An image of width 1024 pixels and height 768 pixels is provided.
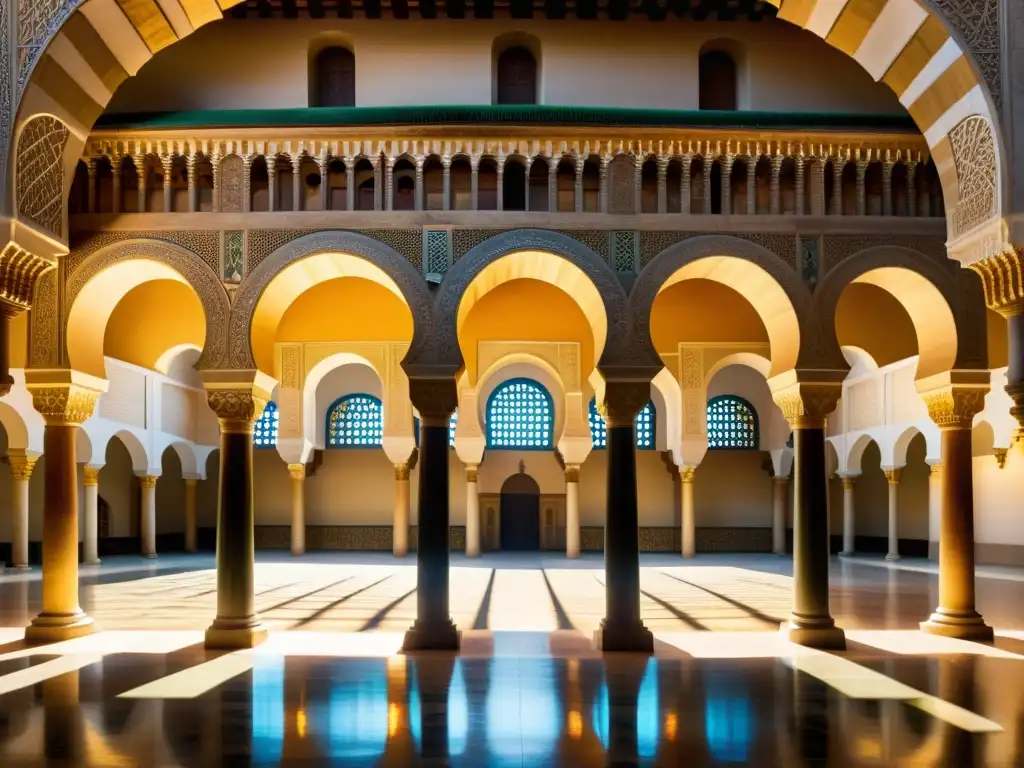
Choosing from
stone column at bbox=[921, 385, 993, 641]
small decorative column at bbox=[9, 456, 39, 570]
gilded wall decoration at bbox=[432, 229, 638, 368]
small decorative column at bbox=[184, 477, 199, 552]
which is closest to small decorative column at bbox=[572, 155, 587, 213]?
gilded wall decoration at bbox=[432, 229, 638, 368]

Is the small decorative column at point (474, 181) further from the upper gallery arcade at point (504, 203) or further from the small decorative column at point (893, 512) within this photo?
the small decorative column at point (893, 512)

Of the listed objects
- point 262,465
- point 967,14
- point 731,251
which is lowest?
point 262,465

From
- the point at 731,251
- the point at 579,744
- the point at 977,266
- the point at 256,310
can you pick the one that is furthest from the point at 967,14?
the point at 256,310

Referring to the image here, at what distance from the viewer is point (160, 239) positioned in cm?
924

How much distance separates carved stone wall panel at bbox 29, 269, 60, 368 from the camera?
30.5ft

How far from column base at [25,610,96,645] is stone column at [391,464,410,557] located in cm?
1204

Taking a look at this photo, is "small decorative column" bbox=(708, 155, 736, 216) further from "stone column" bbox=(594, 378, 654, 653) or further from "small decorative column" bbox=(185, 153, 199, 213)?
"small decorative column" bbox=(185, 153, 199, 213)

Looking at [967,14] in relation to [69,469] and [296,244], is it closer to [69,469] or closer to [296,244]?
[296,244]

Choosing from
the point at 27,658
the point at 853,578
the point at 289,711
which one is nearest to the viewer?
the point at 289,711

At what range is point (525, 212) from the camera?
9.23 metres

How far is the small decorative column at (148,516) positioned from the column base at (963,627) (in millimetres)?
17381

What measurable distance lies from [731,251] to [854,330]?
143 inches

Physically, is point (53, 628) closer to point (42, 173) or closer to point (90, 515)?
point (42, 173)

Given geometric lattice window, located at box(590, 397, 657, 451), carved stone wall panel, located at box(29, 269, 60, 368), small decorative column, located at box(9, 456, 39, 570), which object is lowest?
small decorative column, located at box(9, 456, 39, 570)
